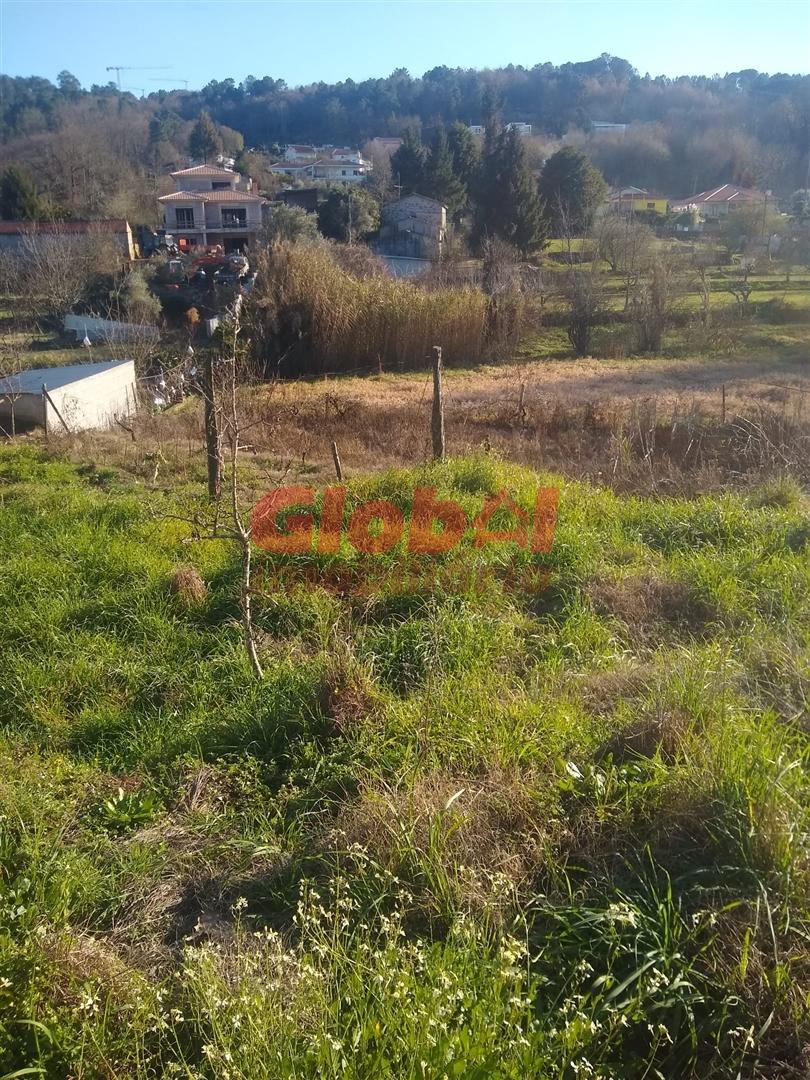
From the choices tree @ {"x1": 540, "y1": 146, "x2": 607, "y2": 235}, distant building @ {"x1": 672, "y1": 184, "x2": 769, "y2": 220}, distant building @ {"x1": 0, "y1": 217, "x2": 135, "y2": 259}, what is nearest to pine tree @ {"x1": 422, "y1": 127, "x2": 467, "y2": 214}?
tree @ {"x1": 540, "y1": 146, "x2": 607, "y2": 235}

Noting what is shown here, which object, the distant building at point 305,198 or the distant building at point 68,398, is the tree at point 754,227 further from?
the distant building at point 68,398

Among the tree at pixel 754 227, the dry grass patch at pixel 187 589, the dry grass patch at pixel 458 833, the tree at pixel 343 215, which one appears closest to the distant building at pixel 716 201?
the tree at pixel 754 227

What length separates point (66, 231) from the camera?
32.2 meters

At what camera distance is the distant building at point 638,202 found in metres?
41.8

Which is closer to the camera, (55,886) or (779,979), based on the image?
(779,979)

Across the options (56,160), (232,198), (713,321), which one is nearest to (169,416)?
(713,321)

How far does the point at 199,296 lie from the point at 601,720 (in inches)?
1099

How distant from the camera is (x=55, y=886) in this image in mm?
2512

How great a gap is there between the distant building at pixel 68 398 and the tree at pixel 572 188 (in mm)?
29084

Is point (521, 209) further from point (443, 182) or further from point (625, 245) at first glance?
point (443, 182)

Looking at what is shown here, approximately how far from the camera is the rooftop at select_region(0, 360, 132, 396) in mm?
11648

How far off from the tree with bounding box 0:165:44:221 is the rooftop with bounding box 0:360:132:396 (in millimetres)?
29722

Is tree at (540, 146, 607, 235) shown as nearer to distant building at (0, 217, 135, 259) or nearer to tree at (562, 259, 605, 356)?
tree at (562, 259, 605, 356)

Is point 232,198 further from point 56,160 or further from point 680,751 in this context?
point 680,751
